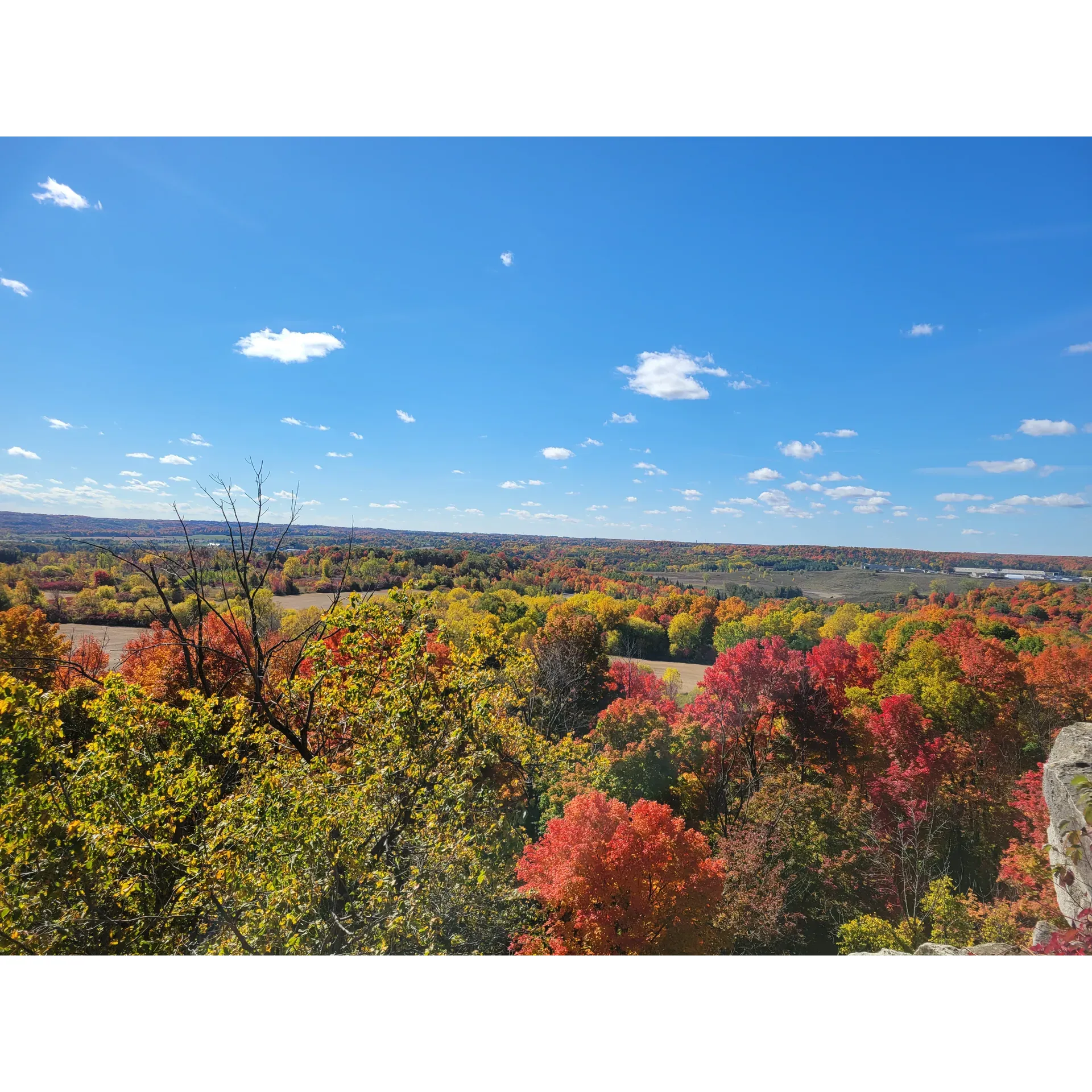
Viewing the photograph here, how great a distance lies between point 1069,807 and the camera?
18.6 feet

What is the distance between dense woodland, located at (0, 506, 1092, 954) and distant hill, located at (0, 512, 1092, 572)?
0.33 m

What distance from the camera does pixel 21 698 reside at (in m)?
5.43

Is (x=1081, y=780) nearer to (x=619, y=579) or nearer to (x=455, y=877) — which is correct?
(x=455, y=877)

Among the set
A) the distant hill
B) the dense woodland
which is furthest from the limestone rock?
the distant hill

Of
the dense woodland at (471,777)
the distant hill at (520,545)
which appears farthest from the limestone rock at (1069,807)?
the distant hill at (520,545)

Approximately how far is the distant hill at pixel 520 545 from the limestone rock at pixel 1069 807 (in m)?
7.70

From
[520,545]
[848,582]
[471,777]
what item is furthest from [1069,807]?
[520,545]

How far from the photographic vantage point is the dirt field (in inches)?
826

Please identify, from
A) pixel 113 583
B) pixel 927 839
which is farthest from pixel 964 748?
pixel 113 583

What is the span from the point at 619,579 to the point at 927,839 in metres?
26.5

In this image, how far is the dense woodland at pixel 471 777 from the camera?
4117mm

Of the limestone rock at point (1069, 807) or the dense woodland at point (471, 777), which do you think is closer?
the dense woodland at point (471, 777)

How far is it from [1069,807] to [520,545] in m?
31.0

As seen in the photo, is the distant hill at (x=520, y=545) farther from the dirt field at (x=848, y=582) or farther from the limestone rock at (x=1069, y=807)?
the limestone rock at (x=1069, y=807)
